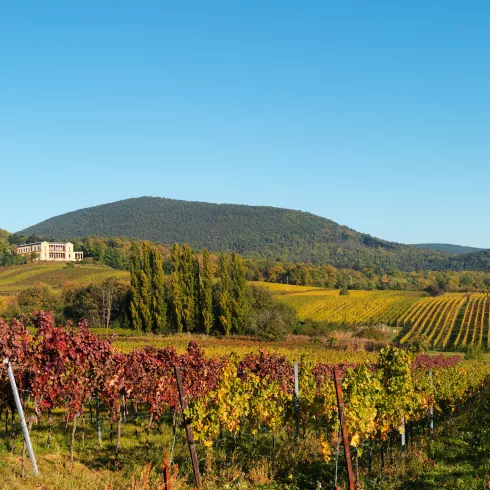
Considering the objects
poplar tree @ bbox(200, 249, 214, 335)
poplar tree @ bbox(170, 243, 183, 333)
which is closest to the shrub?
poplar tree @ bbox(170, 243, 183, 333)

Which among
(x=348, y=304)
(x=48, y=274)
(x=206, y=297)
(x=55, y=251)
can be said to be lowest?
(x=348, y=304)

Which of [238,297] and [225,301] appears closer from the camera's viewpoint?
Result: [225,301]

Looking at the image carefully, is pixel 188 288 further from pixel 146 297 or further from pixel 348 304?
pixel 348 304

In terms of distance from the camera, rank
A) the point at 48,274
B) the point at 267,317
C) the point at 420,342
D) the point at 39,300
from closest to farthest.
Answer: the point at 420,342, the point at 267,317, the point at 39,300, the point at 48,274

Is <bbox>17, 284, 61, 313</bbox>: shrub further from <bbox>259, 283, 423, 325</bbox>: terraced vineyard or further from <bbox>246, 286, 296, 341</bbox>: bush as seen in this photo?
<bbox>259, 283, 423, 325</bbox>: terraced vineyard

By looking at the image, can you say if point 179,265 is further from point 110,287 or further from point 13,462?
point 13,462

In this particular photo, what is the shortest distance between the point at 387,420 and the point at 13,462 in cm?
782

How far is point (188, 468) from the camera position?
10953 millimetres

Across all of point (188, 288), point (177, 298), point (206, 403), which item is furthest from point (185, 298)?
point (206, 403)

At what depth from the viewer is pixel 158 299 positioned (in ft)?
185

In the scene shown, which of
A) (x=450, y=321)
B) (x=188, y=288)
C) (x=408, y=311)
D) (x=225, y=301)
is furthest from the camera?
(x=408, y=311)

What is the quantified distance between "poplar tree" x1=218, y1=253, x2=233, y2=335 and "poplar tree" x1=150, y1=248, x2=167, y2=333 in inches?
237

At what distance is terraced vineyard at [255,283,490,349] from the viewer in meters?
59.6

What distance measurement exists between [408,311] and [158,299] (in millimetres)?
37465
